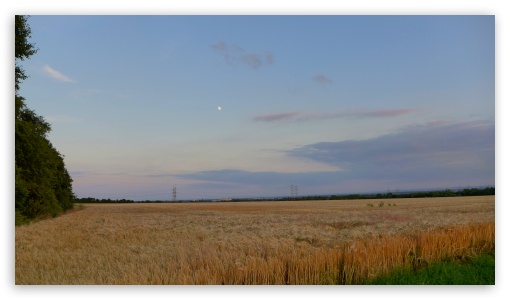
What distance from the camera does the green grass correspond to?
256 inches

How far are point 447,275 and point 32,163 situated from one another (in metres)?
9.61

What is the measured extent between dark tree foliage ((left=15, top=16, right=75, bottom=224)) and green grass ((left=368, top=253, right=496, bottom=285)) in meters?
6.32

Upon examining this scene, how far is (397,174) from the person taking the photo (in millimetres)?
7629

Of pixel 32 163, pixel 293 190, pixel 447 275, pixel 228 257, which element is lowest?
pixel 447 275

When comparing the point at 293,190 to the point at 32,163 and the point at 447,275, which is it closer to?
the point at 447,275

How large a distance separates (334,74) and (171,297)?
15.2 feet

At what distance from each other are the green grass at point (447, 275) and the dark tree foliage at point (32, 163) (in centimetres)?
632

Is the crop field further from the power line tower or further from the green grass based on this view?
the power line tower

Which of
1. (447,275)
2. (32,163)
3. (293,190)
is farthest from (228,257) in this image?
(32,163)

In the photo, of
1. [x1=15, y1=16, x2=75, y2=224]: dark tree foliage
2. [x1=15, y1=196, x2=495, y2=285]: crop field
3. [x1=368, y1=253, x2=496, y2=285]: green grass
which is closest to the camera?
[x1=15, y1=196, x2=495, y2=285]: crop field

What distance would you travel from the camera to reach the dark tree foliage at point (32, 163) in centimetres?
760

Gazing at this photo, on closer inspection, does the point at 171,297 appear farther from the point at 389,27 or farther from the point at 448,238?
the point at 389,27

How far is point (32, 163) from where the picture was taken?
10.5m

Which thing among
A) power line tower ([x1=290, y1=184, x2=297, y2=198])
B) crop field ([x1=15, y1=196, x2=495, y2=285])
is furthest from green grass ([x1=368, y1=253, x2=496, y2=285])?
power line tower ([x1=290, y1=184, x2=297, y2=198])
